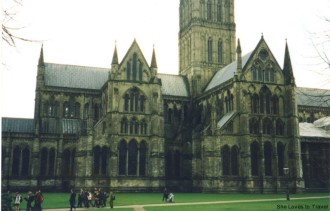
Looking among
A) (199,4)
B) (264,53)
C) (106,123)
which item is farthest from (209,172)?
(199,4)

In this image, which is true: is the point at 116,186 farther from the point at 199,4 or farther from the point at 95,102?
the point at 199,4

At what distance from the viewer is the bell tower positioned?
82113 mm

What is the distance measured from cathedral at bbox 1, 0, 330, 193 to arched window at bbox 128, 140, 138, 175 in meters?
0.15

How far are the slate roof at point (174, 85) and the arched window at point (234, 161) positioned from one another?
769 inches

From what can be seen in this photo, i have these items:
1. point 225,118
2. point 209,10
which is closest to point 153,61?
point 225,118

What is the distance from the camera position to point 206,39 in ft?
276

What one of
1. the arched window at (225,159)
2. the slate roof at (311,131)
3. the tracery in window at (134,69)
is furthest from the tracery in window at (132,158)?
the slate roof at (311,131)

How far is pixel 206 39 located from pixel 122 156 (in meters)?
34.3

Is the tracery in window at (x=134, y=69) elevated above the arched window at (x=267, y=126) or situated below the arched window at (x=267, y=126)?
above

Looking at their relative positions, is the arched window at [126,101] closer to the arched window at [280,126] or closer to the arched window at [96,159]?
the arched window at [96,159]

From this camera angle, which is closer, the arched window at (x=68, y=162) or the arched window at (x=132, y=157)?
the arched window at (x=132, y=157)

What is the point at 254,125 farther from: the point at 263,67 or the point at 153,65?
the point at 153,65

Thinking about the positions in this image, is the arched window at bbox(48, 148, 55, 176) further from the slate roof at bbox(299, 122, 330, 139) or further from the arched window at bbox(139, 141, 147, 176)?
the slate roof at bbox(299, 122, 330, 139)

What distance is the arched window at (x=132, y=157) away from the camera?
61.8 metres
